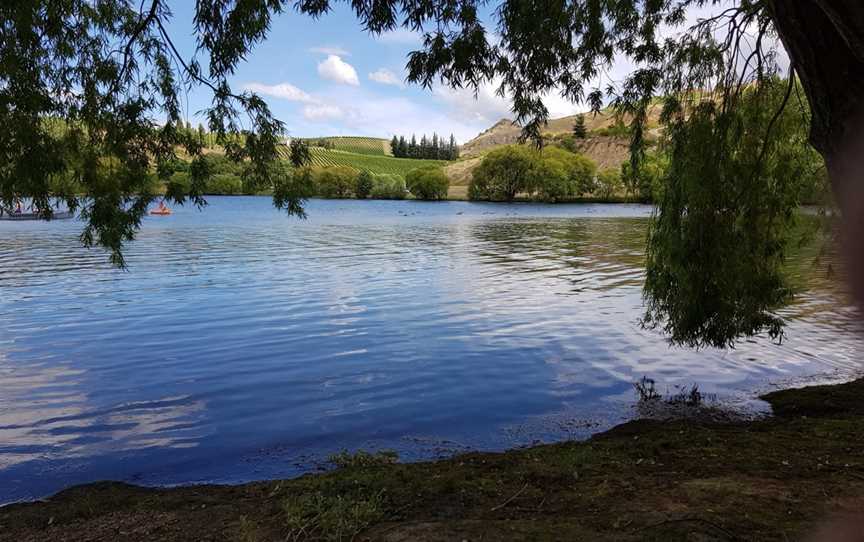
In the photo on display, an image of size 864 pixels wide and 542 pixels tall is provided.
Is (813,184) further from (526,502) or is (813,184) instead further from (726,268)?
(526,502)

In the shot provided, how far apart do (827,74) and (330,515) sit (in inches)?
201

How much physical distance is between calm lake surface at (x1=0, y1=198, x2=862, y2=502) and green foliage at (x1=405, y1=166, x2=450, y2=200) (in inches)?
4703

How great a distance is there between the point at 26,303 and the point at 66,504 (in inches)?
645

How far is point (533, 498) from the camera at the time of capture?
550cm

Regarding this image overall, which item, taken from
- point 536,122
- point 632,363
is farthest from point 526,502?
point 632,363

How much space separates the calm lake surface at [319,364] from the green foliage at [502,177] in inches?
4046

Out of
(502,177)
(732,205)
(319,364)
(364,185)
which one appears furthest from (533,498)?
(364,185)

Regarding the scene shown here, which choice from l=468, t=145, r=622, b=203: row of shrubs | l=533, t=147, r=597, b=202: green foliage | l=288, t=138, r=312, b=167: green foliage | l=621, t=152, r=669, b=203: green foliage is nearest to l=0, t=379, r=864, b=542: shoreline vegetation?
l=288, t=138, r=312, b=167: green foliage

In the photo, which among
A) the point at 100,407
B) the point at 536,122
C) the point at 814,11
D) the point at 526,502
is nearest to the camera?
the point at 814,11

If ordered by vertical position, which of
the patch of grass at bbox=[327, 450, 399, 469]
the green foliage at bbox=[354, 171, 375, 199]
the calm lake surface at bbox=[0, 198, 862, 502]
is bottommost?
the calm lake surface at bbox=[0, 198, 862, 502]

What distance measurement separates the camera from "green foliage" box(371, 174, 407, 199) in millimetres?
147875

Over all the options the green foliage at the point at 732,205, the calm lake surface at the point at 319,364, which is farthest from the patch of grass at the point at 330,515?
the green foliage at the point at 732,205

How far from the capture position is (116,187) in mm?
7074

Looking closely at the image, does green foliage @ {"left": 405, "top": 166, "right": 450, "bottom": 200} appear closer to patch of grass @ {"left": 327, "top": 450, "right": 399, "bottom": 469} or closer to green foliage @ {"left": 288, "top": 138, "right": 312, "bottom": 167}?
green foliage @ {"left": 288, "top": 138, "right": 312, "bottom": 167}
